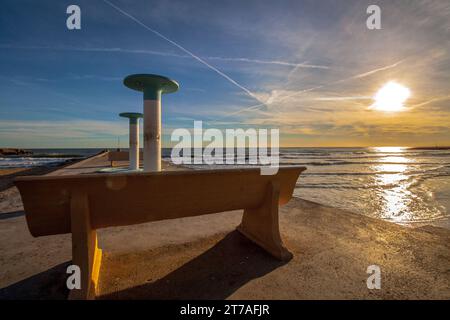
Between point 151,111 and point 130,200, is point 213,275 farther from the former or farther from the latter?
point 151,111

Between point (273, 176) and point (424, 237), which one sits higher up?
point (273, 176)

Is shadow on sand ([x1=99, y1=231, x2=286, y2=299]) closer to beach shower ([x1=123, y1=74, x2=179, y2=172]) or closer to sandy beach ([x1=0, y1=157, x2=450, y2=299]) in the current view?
sandy beach ([x1=0, y1=157, x2=450, y2=299])

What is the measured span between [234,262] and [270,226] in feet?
2.35

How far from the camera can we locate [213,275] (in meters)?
2.56

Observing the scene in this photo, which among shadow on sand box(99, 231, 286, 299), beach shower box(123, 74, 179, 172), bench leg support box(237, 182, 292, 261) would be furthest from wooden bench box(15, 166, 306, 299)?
beach shower box(123, 74, 179, 172)

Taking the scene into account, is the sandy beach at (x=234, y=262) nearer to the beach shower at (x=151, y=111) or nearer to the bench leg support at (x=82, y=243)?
the bench leg support at (x=82, y=243)

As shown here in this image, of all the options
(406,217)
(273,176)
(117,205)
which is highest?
(273,176)

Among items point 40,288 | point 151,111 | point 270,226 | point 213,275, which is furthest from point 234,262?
point 151,111

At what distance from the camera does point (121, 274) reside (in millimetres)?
2588

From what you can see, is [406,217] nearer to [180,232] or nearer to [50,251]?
[180,232]
